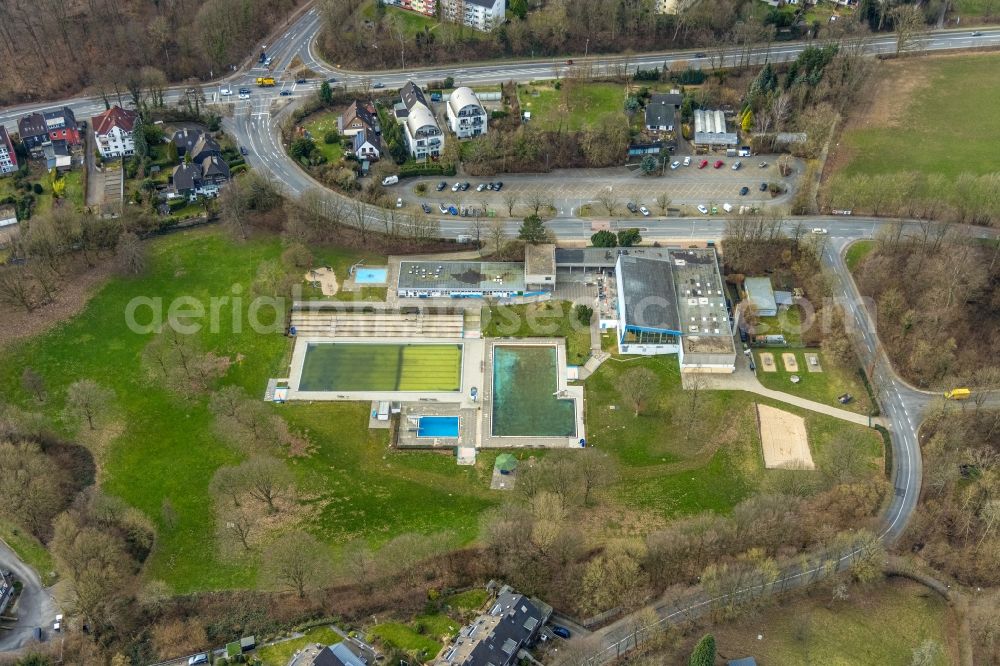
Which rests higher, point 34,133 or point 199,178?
point 34,133

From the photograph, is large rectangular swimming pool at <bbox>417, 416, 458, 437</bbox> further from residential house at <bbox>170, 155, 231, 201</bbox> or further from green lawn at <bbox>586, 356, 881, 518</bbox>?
residential house at <bbox>170, 155, 231, 201</bbox>

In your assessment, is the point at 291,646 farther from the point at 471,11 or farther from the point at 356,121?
the point at 471,11

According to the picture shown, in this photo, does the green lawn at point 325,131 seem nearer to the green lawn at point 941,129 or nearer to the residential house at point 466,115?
the residential house at point 466,115

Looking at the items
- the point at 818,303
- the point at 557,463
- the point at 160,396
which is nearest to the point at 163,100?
the point at 160,396

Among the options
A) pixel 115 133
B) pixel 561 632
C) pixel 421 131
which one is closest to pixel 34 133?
pixel 115 133

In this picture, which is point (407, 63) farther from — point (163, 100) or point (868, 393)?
point (868, 393)

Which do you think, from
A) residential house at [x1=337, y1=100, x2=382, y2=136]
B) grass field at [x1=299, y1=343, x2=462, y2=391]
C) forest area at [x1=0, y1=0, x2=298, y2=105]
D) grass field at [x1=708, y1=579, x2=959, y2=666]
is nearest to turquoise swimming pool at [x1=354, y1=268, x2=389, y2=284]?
grass field at [x1=299, y1=343, x2=462, y2=391]
